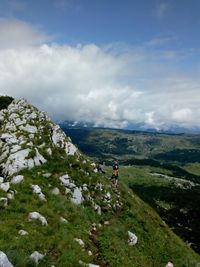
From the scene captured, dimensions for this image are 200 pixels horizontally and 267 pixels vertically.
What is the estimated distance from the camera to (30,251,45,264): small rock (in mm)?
20716

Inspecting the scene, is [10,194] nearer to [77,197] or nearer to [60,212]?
[60,212]

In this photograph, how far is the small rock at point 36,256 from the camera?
20.7 metres

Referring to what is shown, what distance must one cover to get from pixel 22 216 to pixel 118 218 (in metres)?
14.1

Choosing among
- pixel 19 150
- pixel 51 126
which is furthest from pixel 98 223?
pixel 51 126

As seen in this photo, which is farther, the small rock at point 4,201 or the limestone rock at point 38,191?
the limestone rock at point 38,191

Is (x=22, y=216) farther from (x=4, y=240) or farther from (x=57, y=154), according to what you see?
(x=57, y=154)

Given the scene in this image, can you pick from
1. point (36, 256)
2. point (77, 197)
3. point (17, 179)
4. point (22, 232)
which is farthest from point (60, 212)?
point (36, 256)

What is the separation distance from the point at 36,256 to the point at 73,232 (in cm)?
671

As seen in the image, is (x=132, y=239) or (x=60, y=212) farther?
(x=132, y=239)

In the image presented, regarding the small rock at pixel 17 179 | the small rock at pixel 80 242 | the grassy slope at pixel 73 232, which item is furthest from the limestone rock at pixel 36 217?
A: the small rock at pixel 17 179

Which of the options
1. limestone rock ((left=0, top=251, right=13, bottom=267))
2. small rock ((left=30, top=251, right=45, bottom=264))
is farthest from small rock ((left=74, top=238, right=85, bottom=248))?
limestone rock ((left=0, top=251, right=13, bottom=267))

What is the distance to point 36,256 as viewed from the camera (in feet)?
69.4

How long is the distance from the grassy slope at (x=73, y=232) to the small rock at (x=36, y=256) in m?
0.31

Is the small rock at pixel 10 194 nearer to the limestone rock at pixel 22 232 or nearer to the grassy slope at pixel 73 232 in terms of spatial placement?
the grassy slope at pixel 73 232
